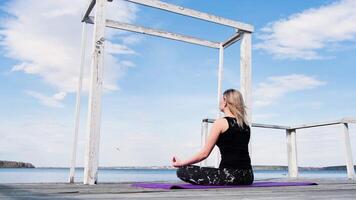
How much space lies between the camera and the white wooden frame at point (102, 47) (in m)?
4.97

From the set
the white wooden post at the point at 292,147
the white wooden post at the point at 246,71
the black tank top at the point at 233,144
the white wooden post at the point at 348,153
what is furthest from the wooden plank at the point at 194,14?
the white wooden post at the point at 292,147

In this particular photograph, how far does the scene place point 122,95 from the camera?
341 inches

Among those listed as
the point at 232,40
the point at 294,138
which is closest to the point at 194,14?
the point at 232,40

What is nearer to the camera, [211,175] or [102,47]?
[211,175]

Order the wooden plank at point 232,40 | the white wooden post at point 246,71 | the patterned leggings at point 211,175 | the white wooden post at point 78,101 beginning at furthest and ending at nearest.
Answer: the wooden plank at point 232,40 < the white wooden post at point 246,71 < the white wooden post at point 78,101 < the patterned leggings at point 211,175

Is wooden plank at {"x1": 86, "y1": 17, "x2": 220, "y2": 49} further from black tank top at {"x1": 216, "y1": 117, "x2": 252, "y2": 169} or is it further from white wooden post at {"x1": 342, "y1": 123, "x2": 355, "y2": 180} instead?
white wooden post at {"x1": 342, "y1": 123, "x2": 355, "y2": 180}

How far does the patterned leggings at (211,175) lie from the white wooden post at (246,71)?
274 centimetres

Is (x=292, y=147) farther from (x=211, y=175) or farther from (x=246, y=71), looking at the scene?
(x=211, y=175)

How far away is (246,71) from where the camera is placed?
6.71m

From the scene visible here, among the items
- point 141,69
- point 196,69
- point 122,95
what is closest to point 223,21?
point 196,69

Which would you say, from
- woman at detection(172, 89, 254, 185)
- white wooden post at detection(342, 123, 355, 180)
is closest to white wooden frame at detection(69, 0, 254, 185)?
woman at detection(172, 89, 254, 185)

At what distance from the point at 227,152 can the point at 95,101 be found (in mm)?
2031

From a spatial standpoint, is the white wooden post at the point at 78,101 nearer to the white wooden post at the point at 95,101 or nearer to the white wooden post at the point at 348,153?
the white wooden post at the point at 95,101

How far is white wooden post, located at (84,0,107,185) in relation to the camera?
489 centimetres
